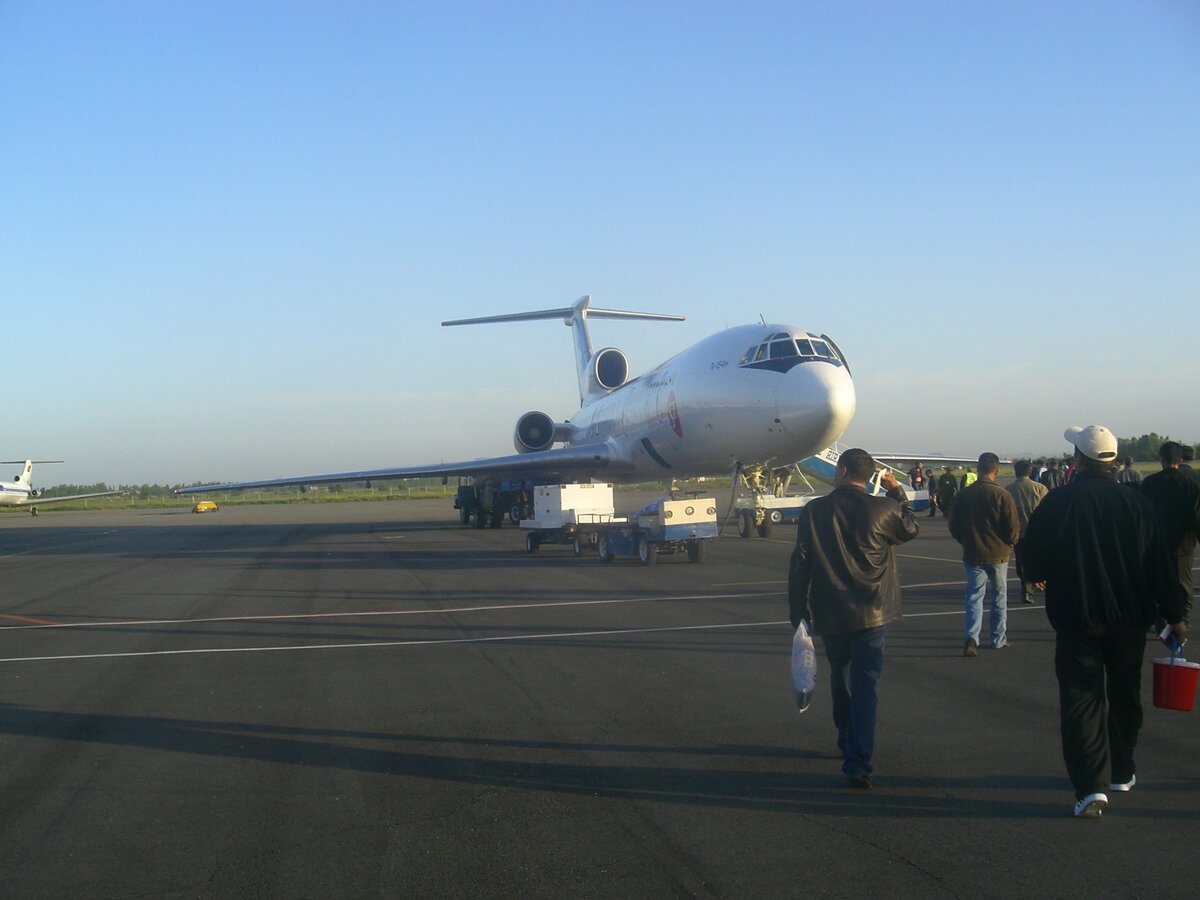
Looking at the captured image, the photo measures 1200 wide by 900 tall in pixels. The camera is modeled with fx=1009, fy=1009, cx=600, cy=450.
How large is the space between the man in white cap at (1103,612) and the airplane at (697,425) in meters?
13.7

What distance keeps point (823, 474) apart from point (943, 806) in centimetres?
2698

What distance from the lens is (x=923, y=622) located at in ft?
34.5

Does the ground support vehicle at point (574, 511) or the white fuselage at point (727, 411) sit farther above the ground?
the white fuselage at point (727, 411)

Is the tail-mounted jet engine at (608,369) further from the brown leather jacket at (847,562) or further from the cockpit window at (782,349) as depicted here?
the brown leather jacket at (847,562)

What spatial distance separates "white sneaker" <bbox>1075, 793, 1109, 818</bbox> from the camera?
4621 mm

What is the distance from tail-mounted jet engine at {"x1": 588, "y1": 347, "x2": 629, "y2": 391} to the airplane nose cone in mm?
15812

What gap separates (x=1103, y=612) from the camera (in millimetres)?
4793

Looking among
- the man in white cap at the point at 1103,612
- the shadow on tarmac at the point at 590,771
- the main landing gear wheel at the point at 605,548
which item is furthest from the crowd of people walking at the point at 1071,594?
the main landing gear wheel at the point at 605,548

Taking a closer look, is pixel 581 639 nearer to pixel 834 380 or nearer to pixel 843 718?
pixel 843 718

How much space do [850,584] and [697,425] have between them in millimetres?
16382

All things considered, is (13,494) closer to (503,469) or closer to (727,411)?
(503,469)

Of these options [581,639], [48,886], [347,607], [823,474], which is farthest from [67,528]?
[48,886]

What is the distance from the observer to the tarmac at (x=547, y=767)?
416cm

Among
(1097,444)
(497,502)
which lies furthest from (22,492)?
(1097,444)
